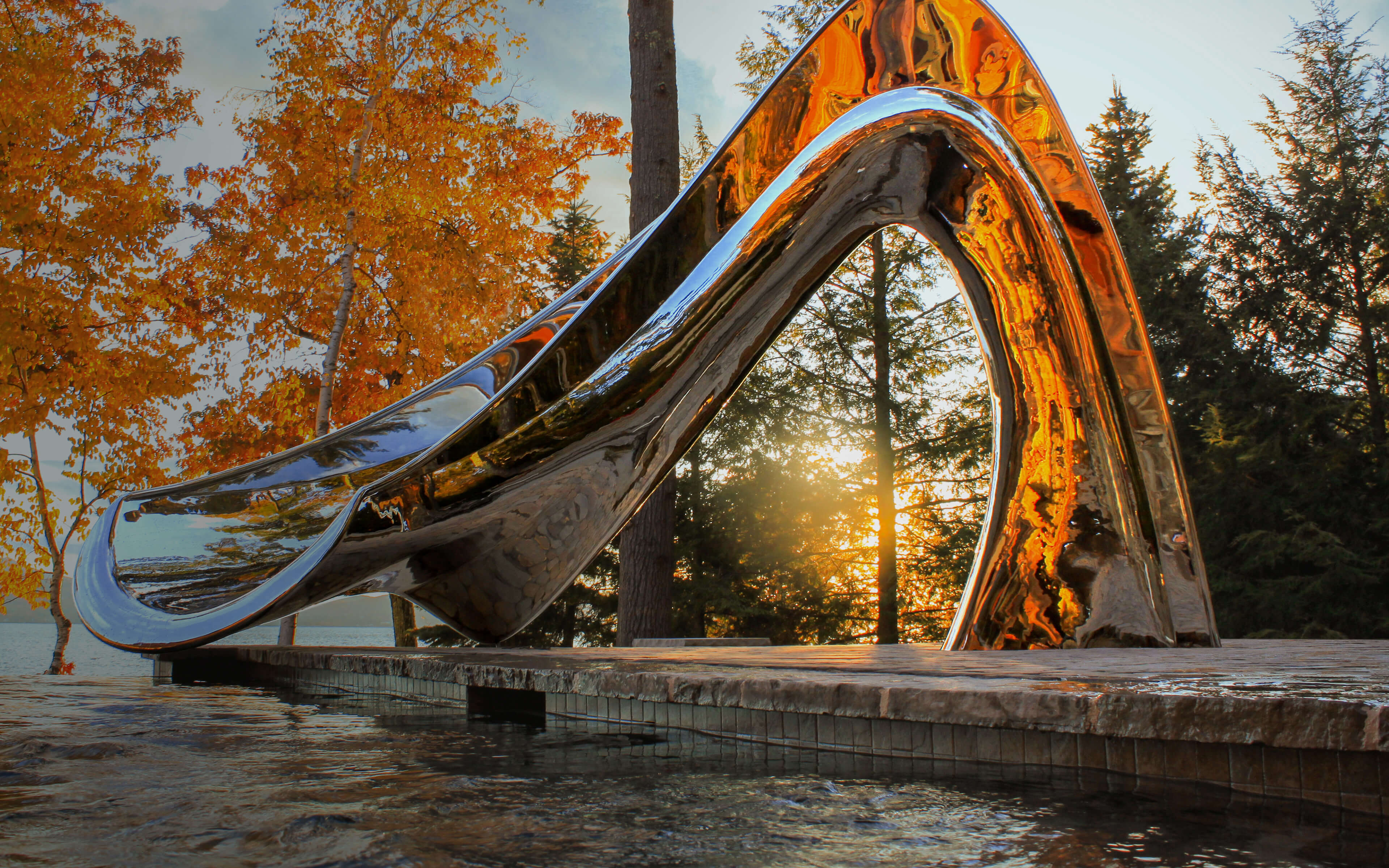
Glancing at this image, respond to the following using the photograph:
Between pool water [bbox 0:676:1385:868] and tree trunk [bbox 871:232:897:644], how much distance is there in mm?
11320

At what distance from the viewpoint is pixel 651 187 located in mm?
7945

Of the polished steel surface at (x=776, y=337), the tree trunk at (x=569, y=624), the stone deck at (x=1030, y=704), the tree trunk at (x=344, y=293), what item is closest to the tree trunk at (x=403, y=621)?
the tree trunk at (x=344, y=293)

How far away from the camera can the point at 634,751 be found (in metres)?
2.15

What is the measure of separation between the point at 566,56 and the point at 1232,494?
41.8 ft

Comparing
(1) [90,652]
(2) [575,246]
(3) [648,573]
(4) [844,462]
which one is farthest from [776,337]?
(1) [90,652]

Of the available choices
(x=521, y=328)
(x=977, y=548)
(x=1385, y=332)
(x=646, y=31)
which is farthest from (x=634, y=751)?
(x=1385, y=332)

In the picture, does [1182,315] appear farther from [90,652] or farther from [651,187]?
[90,652]

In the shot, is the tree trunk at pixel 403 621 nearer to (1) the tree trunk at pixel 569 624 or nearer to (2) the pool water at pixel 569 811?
(1) the tree trunk at pixel 569 624

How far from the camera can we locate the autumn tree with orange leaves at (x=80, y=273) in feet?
29.9

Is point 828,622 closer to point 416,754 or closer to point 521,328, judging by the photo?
point 521,328

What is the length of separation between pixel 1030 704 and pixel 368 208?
11317mm

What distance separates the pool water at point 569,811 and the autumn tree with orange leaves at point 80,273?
27.2ft

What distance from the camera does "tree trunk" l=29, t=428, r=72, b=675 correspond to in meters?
11.5

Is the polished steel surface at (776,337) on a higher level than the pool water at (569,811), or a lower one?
higher
